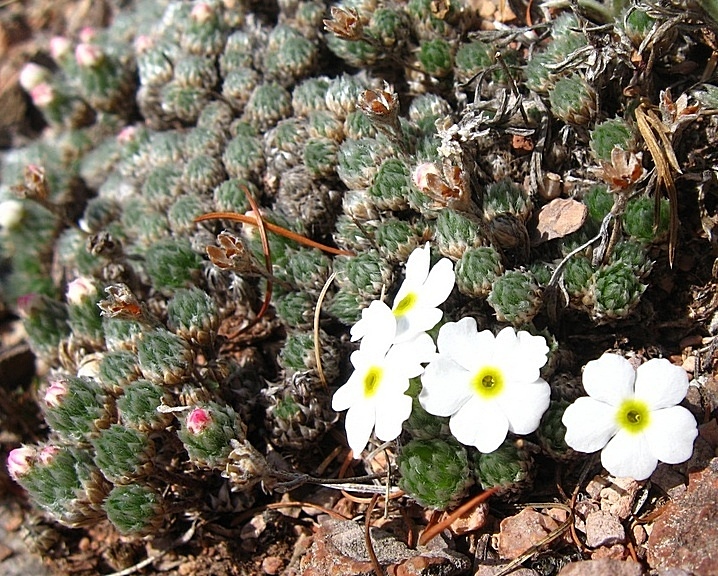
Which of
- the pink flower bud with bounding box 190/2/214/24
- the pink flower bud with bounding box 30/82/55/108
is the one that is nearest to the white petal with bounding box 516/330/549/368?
the pink flower bud with bounding box 190/2/214/24

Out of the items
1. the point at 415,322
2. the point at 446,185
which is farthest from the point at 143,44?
the point at 415,322

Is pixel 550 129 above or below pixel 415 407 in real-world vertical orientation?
above

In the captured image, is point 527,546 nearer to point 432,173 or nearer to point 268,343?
point 432,173

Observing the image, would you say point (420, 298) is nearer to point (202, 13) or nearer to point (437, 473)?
point (437, 473)

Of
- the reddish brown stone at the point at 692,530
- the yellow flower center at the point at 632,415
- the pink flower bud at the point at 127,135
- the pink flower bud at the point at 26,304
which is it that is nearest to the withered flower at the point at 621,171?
the yellow flower center at the point at 632,415

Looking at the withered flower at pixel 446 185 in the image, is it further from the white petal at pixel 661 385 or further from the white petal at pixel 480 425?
the white petal at pixel 661 385

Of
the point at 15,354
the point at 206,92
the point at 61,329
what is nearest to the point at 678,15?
the point at 206,92

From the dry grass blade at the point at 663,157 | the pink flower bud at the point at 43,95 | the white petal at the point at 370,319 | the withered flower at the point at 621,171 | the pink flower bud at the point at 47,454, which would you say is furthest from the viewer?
the pink flower bud at the point at 43,95
